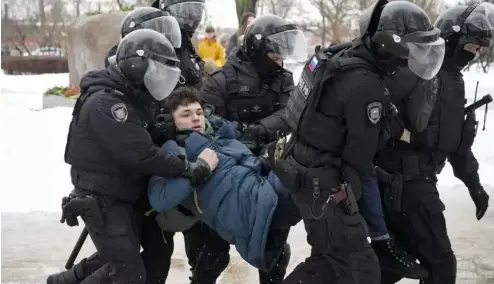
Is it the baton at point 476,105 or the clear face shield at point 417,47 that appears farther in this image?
the baton at point 476,105

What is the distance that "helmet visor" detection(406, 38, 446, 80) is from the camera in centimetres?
312

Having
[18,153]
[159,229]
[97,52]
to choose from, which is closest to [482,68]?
[97,52]

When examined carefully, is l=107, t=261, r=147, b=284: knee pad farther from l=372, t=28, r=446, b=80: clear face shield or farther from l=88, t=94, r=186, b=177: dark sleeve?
l=372, t=28, r=446, b=80: clear face shield

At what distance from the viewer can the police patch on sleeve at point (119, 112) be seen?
3.34 meters

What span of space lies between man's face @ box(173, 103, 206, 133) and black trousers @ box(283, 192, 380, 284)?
29.7 inches

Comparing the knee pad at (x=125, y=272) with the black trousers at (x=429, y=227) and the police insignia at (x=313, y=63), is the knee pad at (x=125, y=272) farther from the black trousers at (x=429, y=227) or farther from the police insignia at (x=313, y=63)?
the black trousers at (x=429, y=227)

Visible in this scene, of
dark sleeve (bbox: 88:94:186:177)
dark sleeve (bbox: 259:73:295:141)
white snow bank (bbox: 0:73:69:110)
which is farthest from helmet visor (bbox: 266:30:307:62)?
white snow bank (bbox: 0:73:69:110)

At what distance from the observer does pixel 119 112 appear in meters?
3.35

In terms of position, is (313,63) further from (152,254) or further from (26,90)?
(26,90)

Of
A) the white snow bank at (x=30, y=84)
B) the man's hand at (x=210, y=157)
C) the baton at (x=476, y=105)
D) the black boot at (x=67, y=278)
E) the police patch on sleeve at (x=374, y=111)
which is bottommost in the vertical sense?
the white snow bank at (x=30, y=84)

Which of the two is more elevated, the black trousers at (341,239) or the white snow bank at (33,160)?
the black trousers at (341,239)

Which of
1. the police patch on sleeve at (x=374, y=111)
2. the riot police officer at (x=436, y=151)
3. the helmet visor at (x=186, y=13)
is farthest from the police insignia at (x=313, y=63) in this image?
the helmet visor at (x=186, y=13)

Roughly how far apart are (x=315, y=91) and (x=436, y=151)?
990 mm

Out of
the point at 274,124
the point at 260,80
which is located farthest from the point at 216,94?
the point at 274,124
